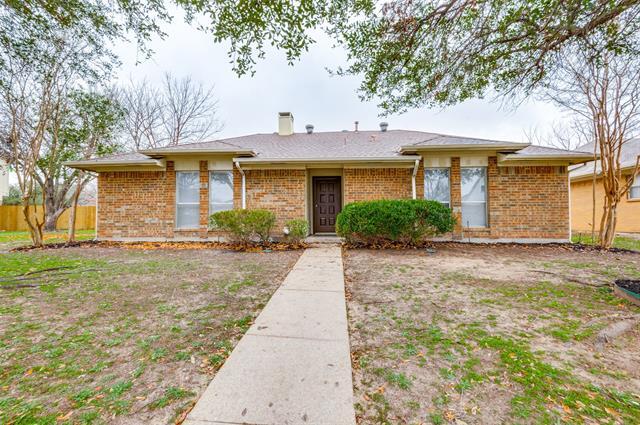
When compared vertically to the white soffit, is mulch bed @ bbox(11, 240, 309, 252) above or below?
below

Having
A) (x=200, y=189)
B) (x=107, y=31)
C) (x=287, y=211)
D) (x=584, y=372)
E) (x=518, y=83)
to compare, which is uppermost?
(x=107, y=31)

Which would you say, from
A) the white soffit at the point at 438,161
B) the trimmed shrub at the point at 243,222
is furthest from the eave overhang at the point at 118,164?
the white soffit at the point at 438,161

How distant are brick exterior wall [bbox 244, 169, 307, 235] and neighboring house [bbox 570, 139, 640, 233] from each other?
11740mm

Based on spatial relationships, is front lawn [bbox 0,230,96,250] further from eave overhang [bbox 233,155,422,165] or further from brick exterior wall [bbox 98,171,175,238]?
eave overhang [bbox 233,155,422,165]

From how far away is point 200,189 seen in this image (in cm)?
927

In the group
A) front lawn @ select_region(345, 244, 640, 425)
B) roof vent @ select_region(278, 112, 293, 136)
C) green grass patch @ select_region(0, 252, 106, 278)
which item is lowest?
front lawn @ select_region(345, 244, 640, 425)

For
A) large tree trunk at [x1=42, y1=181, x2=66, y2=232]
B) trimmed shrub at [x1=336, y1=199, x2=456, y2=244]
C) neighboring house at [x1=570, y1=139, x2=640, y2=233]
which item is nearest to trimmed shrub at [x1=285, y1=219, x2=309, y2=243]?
trimmed shrub at [x1=336, y1=199, x2=456, y2=244]

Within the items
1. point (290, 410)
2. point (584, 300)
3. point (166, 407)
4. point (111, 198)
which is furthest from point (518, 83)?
point (111, 198)

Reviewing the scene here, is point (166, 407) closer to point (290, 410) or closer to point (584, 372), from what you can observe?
point (290, 410)

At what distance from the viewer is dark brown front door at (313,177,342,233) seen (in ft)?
33.9

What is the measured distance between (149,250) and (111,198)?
130 inches

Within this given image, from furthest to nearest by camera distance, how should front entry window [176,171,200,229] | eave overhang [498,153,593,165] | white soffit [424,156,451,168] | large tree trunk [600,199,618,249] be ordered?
1. front entry window [176,171,200,229]
2. white soffit [424,156,451,168]
3. eave overhang [498,153,593,165]
4. large tree trunk [600,199,618,249]

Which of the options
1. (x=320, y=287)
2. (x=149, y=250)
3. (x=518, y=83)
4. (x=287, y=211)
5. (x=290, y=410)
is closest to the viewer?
(x=290, y=410)

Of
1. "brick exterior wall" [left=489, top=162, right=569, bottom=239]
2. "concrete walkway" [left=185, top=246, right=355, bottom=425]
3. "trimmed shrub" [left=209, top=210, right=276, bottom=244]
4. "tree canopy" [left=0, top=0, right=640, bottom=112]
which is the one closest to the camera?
"concrete walkway" [left=185, top=246, right=355, bottom=425]
